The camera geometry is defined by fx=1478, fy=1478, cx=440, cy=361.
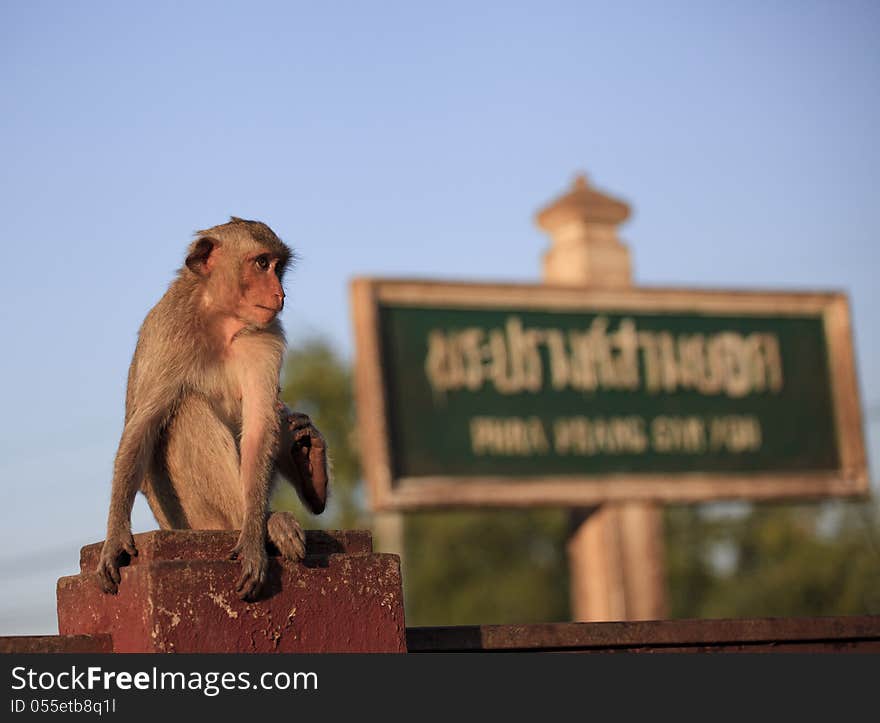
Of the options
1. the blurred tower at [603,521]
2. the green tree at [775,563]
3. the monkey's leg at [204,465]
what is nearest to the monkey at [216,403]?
the monkey's leg at [204,465]

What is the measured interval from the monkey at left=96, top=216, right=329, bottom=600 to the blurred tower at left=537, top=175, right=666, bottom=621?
7.59m

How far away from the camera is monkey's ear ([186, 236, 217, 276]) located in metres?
6.21

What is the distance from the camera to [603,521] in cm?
1427

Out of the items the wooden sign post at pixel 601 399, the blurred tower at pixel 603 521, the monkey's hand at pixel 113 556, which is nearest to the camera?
the monkey's hand at pixel 113 556

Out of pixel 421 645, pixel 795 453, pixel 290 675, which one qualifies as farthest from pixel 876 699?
pixel 795 453

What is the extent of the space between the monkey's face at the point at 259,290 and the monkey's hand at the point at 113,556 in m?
1.20

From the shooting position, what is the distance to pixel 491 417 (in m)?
14.3

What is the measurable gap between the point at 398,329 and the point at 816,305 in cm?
475

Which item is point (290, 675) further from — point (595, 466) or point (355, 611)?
point (595, 466)

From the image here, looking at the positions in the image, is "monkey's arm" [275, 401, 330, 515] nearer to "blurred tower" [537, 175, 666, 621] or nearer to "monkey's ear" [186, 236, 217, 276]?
"monkey's ear" [186, 236, 217, 276]

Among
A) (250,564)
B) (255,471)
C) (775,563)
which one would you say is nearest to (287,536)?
(250,564)

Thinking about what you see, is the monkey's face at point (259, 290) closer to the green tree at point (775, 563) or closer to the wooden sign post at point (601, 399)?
the wooden sign post at point (601, 399)

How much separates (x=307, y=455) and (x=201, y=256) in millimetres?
982

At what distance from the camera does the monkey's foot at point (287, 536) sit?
5195mm
